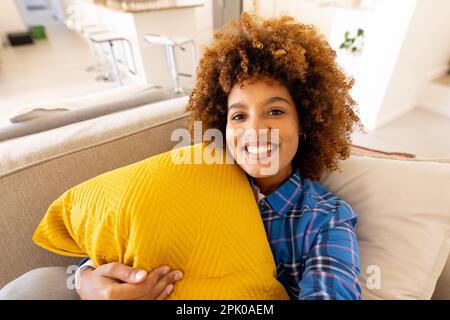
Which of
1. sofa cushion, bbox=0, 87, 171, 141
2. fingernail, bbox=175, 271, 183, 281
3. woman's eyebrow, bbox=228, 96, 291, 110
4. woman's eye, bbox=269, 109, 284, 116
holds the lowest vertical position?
fingernail, bbox=175, 271, 183, 281

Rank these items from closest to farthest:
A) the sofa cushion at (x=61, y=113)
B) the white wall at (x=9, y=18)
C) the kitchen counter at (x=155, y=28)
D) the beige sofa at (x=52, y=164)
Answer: the beige sofa at (x=52, y=164)
the sofa cushion at (x=61, y=113)
the kitchen counter at (x=155, y=28)
the white wall at (x=9, y=18)

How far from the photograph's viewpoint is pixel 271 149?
646 mm

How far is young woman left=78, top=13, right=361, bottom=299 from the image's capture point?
Result: 0.55m

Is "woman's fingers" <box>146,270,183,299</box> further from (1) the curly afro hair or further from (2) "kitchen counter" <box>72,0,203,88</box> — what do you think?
(2) "kitchen counter" <box>72,0,203,88</box>

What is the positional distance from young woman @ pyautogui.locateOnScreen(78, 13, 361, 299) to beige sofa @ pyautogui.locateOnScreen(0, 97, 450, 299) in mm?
280

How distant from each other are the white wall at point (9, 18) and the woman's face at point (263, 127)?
282 inches

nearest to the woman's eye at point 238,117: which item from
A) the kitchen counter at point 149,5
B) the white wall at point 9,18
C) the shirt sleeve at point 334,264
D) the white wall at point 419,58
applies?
the shirt sleeve at point 334,264

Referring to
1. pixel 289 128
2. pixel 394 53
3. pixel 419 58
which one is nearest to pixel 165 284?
pixel 289 128

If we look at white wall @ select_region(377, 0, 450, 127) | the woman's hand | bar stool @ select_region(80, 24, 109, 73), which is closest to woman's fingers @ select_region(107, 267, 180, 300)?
the woman's hand

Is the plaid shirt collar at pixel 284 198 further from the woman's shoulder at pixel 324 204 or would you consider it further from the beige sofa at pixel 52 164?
the beige sofa at pixel 52 164

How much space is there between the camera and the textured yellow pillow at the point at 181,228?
1.79 feet

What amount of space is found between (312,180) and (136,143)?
584mm

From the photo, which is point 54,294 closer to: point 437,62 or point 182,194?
point 182,194

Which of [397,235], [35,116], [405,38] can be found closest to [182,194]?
[397,235]
